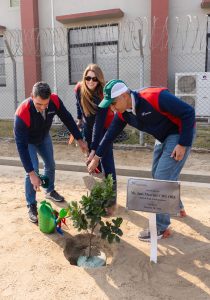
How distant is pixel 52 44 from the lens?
10.5m

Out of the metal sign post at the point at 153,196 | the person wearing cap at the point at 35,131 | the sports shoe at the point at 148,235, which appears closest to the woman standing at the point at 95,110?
the person wearing cap at the point at 35,131

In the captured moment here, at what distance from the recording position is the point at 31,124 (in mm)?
3320

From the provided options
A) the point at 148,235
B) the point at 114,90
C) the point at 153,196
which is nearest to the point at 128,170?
the point at 148,235

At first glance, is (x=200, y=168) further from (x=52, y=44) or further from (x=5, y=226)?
(x=52, y=44)

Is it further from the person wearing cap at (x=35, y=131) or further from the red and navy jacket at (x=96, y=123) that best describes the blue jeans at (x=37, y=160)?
the red and navy jacket at (x=96, y=123)

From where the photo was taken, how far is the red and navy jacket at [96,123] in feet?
11.4

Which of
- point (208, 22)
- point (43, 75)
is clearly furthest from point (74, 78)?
point (208, 22)

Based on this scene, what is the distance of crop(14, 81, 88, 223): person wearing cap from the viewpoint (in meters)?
3.10

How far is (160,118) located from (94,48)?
321 inches

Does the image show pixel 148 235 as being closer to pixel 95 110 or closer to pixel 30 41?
pixel 95 110

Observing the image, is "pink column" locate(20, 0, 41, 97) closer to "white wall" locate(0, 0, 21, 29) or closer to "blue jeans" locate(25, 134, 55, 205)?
"white wall" locate(0, 0, 21, 29)

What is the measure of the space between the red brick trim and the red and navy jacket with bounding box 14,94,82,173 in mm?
6815

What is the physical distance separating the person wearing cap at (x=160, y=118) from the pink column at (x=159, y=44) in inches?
268

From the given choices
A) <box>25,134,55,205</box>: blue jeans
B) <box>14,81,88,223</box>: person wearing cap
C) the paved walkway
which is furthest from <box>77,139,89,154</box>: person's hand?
the paved walkway
